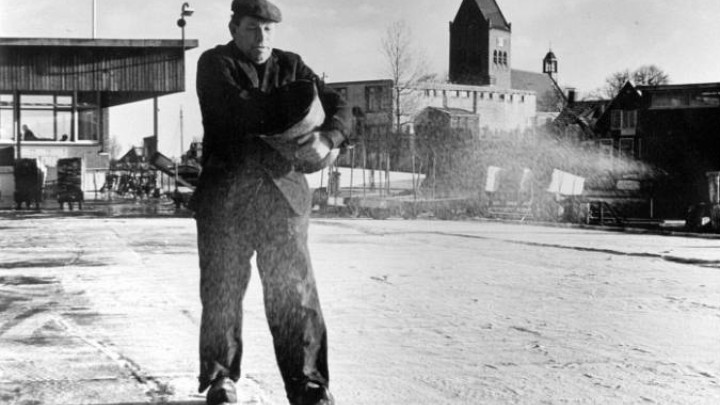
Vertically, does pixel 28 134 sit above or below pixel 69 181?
above

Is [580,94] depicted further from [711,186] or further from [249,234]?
[249,234]

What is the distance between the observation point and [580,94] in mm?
72250

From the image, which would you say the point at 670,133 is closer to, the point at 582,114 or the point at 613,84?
the point at 582,114

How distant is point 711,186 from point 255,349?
756 inches

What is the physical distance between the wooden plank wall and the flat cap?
80.4 feet

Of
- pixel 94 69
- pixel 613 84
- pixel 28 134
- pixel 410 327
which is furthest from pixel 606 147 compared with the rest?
pixel 410 327

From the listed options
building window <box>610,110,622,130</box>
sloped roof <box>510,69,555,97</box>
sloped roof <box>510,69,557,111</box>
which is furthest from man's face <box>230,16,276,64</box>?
sloped roof <box>510,69,555,97</box>

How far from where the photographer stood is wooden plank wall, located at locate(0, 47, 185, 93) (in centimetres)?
2717

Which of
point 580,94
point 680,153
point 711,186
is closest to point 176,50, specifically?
point 711,186

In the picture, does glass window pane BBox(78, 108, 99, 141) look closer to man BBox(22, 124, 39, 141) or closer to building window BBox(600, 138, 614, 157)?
man BBox(22, 124, 39, 141)

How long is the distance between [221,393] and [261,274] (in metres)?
0.44

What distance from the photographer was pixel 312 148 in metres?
3.18

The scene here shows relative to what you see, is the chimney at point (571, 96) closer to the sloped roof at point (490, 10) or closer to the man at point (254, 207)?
the sloped roof at point (490, 10)

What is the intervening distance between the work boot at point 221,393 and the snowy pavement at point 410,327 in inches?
5.9
